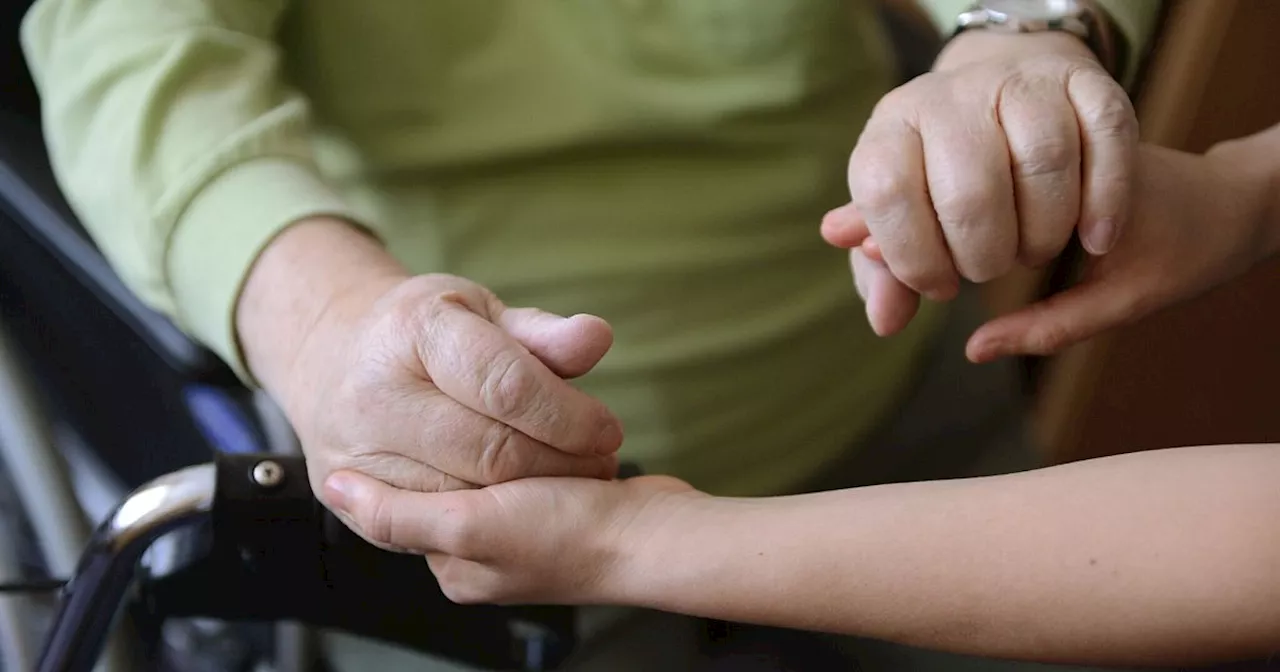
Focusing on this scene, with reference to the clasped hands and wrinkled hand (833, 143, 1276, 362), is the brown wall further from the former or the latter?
the clasped hands

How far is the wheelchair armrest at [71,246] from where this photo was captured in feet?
1.81

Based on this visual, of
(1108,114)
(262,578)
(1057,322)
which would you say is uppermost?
(1108,114)

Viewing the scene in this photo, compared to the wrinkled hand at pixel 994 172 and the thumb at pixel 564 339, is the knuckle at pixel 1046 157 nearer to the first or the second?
the wrinkled hand at pixel 994 172

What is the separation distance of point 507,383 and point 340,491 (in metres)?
0.09

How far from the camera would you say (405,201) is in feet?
2.09

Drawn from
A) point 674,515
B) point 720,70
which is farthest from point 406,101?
point 674,515

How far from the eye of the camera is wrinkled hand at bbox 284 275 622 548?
1.44 ft

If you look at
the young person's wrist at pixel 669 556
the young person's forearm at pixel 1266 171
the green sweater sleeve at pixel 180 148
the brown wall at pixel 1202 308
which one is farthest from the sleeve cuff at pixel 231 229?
the brown wall at pixel 1202 308

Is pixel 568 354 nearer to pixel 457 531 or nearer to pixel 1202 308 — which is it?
pixel 457 531

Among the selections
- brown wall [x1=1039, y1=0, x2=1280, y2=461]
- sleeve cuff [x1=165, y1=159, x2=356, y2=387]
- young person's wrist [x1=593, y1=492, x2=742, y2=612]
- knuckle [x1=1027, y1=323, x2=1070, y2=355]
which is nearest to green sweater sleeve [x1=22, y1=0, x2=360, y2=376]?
sleeve cuff [x1=165, y1=159, x2=356, y2=387]

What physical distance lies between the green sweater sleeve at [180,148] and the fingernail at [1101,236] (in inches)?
13.2

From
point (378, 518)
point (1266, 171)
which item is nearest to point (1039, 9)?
point (1266, 171)

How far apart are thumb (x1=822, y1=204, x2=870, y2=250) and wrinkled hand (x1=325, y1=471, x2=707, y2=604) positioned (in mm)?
133

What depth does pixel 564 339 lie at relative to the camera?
0.45 m
